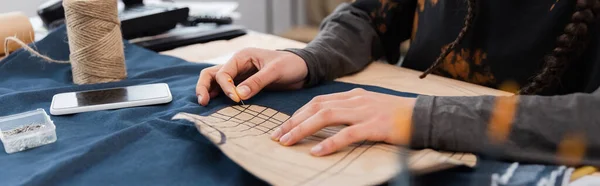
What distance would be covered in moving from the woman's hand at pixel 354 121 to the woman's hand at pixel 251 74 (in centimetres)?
14

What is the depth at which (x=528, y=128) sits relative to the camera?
1.87ft

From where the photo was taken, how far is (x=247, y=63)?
0.84 meters

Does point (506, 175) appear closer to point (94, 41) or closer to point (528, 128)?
point (528, 128)

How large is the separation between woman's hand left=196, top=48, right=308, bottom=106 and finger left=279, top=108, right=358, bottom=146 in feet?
0.56

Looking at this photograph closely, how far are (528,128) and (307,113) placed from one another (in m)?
0.23

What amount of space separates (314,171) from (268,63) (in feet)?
1.09

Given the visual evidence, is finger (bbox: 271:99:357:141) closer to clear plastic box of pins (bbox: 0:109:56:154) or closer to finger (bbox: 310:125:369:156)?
finger (bbox: 310:125:369:156)

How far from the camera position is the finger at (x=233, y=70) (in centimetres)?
76

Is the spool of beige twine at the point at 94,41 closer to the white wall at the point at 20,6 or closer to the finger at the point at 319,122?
the finger at the point at 319,122

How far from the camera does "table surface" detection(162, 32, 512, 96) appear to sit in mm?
841

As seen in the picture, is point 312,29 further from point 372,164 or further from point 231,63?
point 372,164

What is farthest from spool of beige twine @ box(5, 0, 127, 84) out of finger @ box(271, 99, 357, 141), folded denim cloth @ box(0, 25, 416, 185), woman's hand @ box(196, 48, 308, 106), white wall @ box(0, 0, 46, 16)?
white wall @ box(0, 0, 46, 16)

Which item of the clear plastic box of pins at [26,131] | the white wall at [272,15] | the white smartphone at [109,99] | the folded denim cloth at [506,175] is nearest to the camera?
the folded denim cloth at [506,175]

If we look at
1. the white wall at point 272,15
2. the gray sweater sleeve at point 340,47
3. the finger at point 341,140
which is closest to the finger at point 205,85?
the gray sweater sleeve at point 340,47
